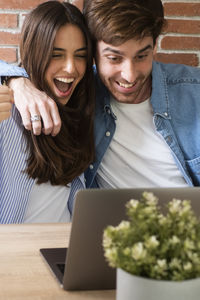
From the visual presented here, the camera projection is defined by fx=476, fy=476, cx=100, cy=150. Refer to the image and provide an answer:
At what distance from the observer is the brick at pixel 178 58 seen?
224cm

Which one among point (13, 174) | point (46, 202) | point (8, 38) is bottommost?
point (46, 202)

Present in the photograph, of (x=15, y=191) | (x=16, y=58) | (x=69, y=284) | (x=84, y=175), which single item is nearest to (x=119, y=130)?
(x=84, y=175)

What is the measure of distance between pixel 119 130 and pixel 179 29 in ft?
2.57

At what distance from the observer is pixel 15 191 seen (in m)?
1.53

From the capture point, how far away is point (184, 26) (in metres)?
2.22

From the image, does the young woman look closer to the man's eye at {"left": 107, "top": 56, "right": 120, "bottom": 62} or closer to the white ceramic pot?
the man's eye at {"left": 107, "top": 56, "right": 120, "bottom": 62}

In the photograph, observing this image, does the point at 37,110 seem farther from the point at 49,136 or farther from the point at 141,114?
the point at 141,114

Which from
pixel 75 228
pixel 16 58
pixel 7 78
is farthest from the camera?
pixel 16 58

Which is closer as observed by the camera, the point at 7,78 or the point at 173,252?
the point at 173,252

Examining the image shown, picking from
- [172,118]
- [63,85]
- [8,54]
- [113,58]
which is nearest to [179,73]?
[172,118]

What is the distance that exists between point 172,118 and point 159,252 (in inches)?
44.5

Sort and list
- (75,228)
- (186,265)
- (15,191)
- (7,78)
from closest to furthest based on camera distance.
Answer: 1. (186,265)
2. (75,228)
3. (15,191)
4. (7,78)

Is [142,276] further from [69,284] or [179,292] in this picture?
[69,284]

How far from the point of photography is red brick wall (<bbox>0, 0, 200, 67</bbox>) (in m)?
2.12
